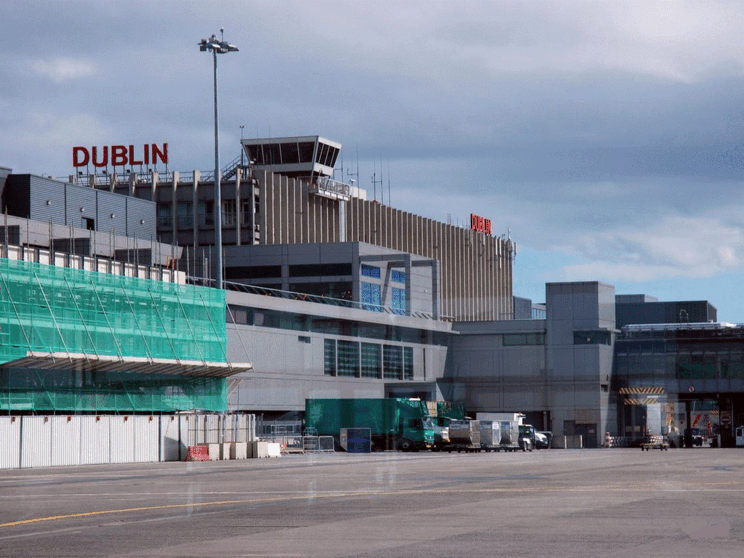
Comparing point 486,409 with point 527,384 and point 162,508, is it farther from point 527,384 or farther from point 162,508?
point 162,508

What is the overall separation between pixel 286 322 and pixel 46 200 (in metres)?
23.8

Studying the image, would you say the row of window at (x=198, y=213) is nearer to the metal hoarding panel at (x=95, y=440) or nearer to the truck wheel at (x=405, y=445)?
the truck wheel at (x=405, y=445)

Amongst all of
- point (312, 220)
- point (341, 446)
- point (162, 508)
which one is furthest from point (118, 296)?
point (312, 220)

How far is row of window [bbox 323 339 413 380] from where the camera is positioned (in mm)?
110062

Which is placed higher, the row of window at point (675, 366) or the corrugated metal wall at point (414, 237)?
the corrugated metal wall at point (414, 237)

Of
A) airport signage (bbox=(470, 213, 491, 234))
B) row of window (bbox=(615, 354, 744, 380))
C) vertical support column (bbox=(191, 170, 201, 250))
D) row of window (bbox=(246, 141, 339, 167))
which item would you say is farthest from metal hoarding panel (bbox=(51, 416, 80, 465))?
airport signage (bbox=(470, 213, 491, 234))

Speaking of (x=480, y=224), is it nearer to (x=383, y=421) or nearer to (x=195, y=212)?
(x=195, y=212)

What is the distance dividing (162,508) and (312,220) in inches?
4748

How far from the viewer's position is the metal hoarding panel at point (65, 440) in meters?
59.0

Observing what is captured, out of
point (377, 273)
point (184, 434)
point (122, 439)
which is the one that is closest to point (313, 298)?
point (377, 273)

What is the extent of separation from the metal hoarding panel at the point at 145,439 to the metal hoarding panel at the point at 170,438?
482 millimetres

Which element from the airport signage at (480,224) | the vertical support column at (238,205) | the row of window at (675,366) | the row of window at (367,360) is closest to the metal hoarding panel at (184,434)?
the row of window at (367,360)

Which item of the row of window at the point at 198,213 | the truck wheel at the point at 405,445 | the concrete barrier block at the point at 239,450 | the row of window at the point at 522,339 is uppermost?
the row of window at the point at 198,213

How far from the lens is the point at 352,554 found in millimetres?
16781
